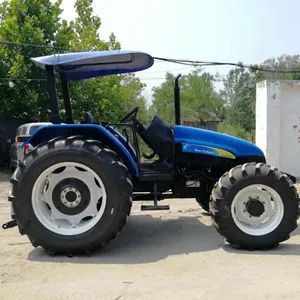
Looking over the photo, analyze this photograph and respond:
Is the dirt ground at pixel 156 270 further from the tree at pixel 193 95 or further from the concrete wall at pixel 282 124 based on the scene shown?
the tree at pixel 193 95

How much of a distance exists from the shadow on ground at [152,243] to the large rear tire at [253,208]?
377 millimetres

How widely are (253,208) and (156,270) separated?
1569mm

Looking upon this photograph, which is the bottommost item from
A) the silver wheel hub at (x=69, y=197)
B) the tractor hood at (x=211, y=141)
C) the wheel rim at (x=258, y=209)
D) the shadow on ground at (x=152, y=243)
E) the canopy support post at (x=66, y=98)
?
the shadow on ground at (x=152, y=243)

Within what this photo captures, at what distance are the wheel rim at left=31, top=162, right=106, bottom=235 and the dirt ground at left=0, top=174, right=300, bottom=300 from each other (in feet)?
1.47

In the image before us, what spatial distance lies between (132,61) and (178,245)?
2.47 meters

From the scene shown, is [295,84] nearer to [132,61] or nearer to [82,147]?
[132,61]

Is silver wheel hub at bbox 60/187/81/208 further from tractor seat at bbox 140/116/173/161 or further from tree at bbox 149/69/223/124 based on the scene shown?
tree at bbox 149/69/223/124

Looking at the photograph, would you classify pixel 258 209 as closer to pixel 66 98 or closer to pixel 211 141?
pixel 211 141

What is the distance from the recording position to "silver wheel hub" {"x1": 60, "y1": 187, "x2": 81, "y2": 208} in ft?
17.5

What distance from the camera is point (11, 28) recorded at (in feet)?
57.1

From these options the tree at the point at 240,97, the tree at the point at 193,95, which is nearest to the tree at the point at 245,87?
the tree at the point at 240,97

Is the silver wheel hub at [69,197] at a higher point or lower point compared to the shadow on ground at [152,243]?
higher

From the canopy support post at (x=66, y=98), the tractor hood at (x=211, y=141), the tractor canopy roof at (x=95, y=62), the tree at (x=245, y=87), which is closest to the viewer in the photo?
the tractor canopy roof at (x=95, y=62)

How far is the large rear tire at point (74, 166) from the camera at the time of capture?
201 inches
